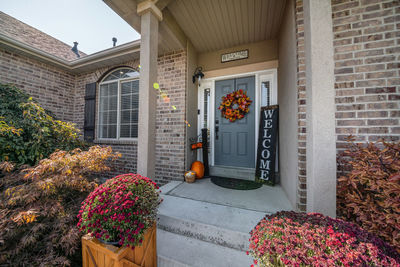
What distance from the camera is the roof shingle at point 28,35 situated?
3641mm

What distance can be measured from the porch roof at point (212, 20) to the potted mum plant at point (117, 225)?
2.43m

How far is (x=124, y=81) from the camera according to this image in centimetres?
394

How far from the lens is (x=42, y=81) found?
3797 mm

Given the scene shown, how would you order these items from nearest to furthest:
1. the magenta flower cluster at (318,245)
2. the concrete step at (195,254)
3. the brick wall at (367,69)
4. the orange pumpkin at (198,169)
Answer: the magenta flower cluster at (318,245), the concrete step at (195,254), the brick wall at (367,69), the orange pumpkin at (198,169)

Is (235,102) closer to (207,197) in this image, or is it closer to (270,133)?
(270,133)

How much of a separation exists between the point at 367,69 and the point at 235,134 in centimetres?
213

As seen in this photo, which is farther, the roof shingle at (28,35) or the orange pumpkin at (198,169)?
the roof shingle at (28,35)

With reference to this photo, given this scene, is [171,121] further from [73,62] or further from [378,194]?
[73,62]

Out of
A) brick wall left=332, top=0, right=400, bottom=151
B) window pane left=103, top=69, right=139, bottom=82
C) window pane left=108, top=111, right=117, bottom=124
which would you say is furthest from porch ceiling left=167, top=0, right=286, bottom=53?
window pane left=108, top=111, right=117, bottom=124

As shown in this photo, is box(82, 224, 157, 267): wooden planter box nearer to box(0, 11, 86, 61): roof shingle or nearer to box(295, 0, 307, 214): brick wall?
box(295, 0, 307, 214): brick wall

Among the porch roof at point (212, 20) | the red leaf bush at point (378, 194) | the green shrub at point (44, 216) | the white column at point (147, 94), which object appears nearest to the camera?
the red leaf bush at point (378, 194)

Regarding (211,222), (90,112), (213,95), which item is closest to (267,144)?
(213,95)

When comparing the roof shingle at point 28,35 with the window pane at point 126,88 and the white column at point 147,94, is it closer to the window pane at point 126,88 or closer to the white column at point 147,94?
the window pane at point 126,88

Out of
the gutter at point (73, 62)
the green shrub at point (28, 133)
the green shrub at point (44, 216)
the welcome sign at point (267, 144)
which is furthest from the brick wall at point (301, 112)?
the green shrub at point (28, 133)
